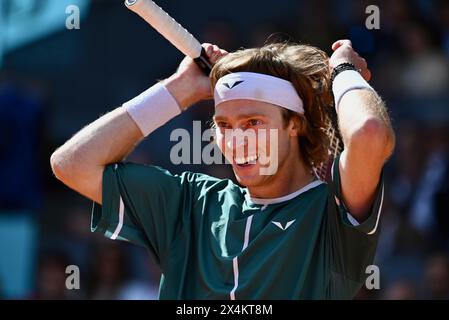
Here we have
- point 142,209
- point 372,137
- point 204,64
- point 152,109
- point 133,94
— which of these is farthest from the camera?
point 133,94

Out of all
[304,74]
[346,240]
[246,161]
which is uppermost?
[304,74]

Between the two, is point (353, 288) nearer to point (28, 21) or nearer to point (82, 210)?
point (82, 210)

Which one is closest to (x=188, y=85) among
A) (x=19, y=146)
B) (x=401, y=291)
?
(x=401, y=291)

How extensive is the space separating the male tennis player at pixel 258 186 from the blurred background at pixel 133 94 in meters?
3.22

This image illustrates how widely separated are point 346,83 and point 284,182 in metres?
0.40

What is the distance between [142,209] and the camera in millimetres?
3373

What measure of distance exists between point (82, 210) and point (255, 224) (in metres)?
4.58

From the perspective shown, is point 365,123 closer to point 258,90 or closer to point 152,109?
point 258,90

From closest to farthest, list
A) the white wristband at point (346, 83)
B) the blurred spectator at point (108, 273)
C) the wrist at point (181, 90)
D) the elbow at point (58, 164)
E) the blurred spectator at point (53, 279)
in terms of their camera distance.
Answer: the white wristband at point (346, 83) < the elbow at point (58, 164) < the wrist at point (181, 90) < the blurred spectator at point (53, 279) < the blurred spectator at point (108, 273)

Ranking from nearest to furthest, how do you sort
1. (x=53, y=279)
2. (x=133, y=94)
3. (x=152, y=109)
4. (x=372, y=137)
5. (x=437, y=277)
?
(x=372, y=137), (x=152, y=109), (x=437, y=277), (x=53, y=279), (x=133, y=94)

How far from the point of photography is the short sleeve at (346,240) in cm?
312

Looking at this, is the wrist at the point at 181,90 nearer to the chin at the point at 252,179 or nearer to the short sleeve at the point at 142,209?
the short sleeve at the point at 142,209

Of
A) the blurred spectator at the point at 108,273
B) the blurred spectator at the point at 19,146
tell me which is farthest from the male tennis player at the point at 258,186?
the blurred spectator at the point at 19,146

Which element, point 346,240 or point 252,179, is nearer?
point 346,240
